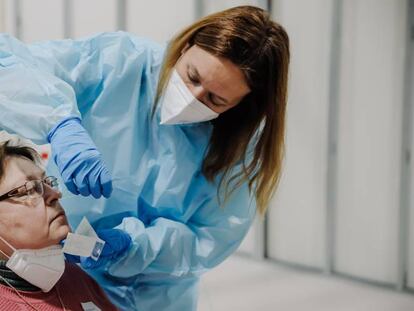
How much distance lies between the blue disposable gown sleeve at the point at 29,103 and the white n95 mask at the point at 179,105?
0.26 meters

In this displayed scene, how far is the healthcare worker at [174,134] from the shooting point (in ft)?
4.59

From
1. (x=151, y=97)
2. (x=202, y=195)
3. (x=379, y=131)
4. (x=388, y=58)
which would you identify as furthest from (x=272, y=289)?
(x=151, y=97)

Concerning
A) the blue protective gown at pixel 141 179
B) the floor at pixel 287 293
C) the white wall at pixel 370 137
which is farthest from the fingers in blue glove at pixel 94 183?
the white wall at pixel 370 137

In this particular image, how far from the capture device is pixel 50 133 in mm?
1248

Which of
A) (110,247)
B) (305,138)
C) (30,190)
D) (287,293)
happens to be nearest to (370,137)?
(305,138)

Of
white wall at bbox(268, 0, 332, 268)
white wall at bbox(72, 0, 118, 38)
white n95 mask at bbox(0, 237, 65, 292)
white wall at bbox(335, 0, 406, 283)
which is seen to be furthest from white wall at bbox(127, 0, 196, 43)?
white n95 mask at bbox(0, 237, 65, 292)

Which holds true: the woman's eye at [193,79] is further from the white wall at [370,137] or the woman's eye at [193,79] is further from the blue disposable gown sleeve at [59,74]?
the white wall at [370,137]

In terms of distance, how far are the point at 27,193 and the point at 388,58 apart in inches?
75.8

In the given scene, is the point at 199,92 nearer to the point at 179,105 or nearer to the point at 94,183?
the point at 179,105

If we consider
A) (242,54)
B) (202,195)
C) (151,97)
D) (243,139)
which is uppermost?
(242,54)

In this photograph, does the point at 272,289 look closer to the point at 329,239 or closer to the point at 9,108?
the point at 329,239

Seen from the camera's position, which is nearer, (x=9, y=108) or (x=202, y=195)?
(x=9, y=108)

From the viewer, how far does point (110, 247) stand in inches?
55.2

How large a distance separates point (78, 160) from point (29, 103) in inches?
6.9
